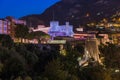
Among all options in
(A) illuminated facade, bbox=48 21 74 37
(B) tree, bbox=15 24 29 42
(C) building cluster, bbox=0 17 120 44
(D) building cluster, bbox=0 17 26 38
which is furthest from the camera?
(A) illuminated facade, bbox=48 21 74 37

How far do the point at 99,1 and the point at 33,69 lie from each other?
9290cm

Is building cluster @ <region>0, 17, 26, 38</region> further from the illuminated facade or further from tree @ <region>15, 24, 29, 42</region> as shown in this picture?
the illuminated facade

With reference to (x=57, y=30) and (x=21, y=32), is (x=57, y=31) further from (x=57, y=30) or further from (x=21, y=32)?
(x=21, y=32)

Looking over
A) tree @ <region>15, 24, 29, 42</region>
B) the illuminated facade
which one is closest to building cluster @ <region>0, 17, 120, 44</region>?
the illuminated facade

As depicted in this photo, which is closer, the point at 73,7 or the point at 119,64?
the point at 119,64

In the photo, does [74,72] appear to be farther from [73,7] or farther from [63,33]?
[73,7]

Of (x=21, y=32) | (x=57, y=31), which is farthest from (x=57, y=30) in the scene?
(x=21, y=32)

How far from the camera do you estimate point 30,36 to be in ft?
156

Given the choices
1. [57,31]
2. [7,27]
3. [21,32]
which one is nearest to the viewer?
[21,32]

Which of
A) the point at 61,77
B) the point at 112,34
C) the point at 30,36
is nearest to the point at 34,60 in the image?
the point at 61,77

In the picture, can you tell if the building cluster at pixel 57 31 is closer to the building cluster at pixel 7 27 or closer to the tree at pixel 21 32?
the building cluster at pixel 7 27

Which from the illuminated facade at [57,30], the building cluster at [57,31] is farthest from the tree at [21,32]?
the illuminated facade at [57,30]

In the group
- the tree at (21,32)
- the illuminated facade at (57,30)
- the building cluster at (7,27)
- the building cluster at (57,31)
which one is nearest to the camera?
the tree at (21,32)

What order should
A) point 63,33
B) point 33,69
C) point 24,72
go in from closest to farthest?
1. point 24,72
2. point 33,69
3. point 63,33
